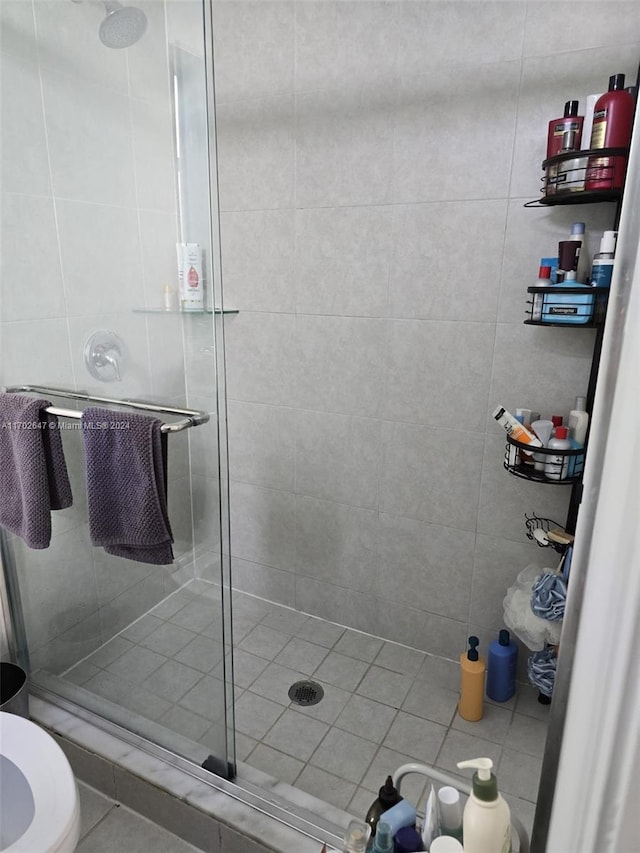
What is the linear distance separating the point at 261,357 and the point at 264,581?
36.1 inches

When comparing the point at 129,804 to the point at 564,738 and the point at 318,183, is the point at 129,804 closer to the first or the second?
the point at 564,738

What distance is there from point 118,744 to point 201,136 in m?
1.50

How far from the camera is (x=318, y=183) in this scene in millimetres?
1825

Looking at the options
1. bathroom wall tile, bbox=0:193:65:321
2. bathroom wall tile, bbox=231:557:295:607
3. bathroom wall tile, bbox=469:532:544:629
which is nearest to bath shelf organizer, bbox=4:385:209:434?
bathroom wall tile, bbox=0:193:65:321

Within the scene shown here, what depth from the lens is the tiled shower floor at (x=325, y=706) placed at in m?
1.44

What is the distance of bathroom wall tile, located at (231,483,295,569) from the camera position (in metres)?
2.19

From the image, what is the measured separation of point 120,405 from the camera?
1.33 m

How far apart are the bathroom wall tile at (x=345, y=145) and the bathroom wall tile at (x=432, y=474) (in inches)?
29.8

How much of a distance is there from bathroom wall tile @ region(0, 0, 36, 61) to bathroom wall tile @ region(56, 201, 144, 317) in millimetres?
339

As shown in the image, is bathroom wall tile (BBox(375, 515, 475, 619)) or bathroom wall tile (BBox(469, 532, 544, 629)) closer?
bathroom wall tile (BBox(469, 532, 544, 629))

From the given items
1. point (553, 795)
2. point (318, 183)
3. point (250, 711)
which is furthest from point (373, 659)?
point (318, 183)

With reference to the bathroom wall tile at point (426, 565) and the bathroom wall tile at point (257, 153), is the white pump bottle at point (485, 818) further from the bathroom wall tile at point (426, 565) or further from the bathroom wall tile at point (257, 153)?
the bathroom wall tile at point (257, 153)

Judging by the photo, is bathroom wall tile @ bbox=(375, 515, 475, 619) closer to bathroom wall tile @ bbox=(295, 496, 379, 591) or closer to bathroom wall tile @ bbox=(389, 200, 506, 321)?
bathroom wall tile @ bbox=(295, 496, 379, 591)

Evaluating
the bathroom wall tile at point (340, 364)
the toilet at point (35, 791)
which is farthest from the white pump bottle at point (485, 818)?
the bathroom wall tile at point (340, 364)
